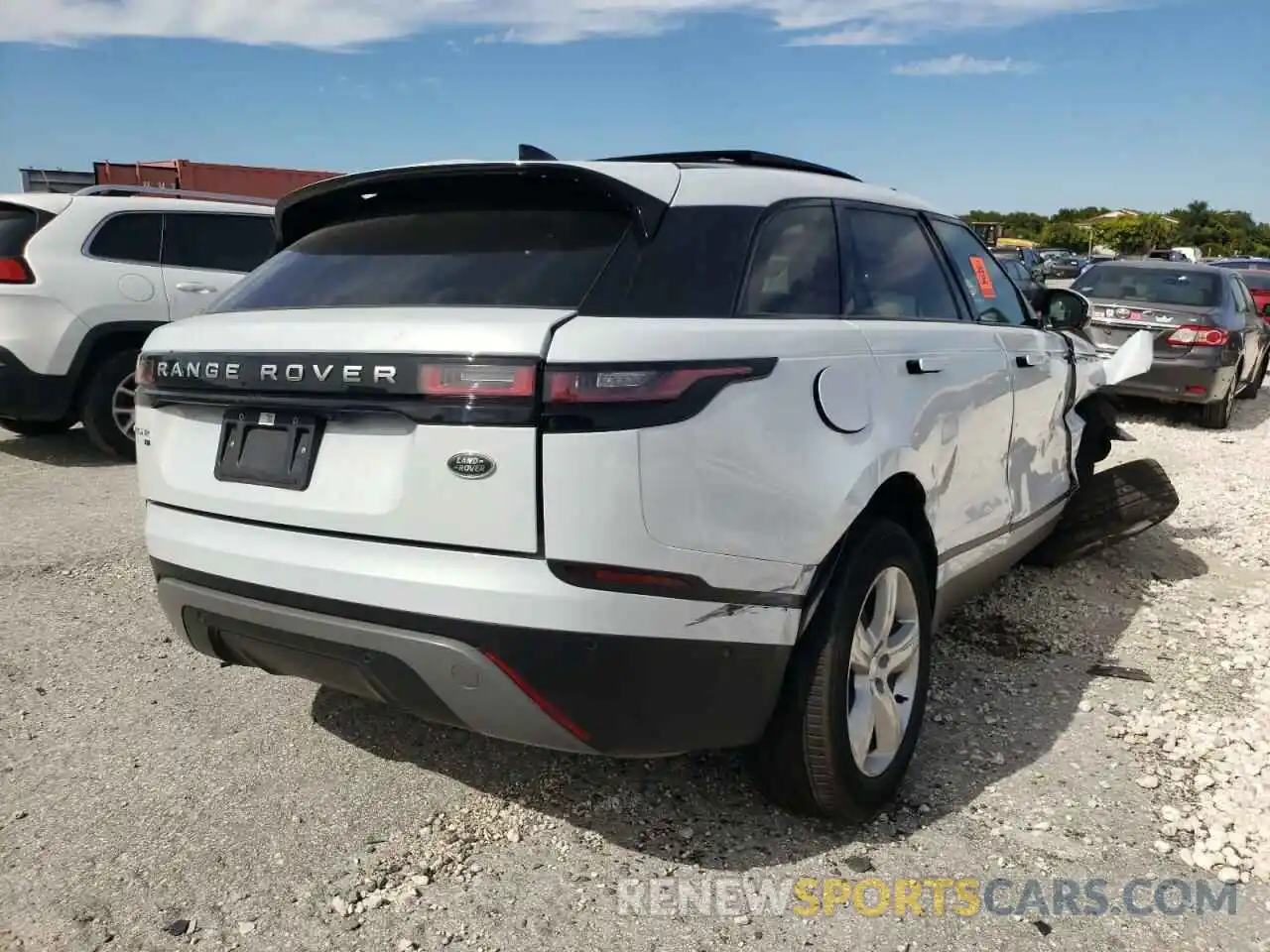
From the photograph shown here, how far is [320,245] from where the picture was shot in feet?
9.50

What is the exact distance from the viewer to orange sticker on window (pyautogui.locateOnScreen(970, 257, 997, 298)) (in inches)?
156

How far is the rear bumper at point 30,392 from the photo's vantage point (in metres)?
6.67

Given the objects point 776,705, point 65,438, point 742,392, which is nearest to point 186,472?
point 742,392

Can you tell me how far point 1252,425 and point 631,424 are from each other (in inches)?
426

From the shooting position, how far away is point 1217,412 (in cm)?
1006

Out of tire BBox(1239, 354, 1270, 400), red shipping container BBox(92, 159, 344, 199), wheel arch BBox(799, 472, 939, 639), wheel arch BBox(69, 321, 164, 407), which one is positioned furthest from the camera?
red shipping container BBox(92, 159, 344, 199)

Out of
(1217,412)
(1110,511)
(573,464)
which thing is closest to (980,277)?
(1110,511)

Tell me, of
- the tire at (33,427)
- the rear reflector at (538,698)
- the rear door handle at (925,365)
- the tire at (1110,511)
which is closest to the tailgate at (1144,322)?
the tire at (1110,511)

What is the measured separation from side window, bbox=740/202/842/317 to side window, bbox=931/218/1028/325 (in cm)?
102

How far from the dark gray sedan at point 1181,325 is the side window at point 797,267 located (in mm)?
7554

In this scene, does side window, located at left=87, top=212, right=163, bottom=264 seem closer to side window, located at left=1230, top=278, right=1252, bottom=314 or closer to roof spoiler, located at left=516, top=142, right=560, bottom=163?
roof spoiler, located at left=516, top=142, right=560, bottom=163

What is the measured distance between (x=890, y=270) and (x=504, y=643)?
6.00ft

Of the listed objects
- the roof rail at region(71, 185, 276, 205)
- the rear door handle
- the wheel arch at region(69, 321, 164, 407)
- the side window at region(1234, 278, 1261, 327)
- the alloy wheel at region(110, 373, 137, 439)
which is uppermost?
the roof rail at region(71, 185, 276, 205)

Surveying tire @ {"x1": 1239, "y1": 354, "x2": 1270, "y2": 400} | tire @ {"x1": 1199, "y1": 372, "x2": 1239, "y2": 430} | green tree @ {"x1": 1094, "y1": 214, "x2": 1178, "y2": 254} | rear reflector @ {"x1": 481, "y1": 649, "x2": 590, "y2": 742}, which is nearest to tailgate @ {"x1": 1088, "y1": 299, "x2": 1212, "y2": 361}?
tire @ {"x1": 1199, "y1": 372, "x2": 1239, "y2": 430}
